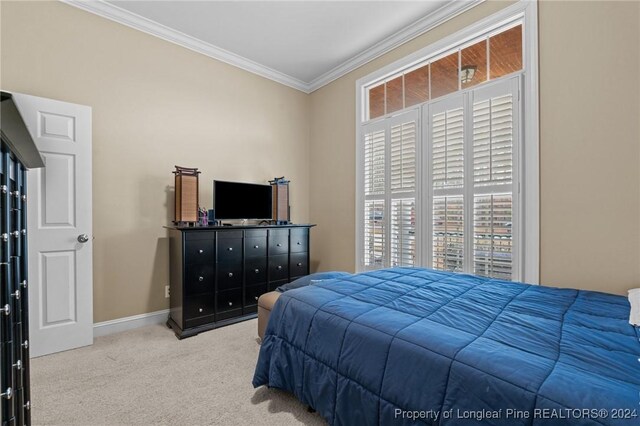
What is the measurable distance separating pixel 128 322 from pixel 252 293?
1.20 m

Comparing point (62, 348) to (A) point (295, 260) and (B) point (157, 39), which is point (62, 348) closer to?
(A) point (295, 260)

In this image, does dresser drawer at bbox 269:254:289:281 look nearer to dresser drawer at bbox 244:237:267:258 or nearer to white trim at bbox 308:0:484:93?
dresser drawer at bbox 244:237:267:258

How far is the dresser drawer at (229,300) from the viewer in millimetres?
2953

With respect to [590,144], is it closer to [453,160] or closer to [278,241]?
[453,160]

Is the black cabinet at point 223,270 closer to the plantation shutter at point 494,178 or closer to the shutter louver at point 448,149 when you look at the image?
the shutter louver at point 448,149

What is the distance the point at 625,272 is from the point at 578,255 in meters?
0.25

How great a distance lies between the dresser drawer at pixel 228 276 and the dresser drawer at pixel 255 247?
17cm

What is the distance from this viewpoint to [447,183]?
2748 mm

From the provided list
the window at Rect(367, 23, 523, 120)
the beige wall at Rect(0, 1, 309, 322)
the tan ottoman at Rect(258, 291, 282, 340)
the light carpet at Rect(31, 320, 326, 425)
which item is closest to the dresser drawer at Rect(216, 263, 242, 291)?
the light carpet at Rect(31, 320, 326, 425)

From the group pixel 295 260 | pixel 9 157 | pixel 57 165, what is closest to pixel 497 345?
pixel 9 157

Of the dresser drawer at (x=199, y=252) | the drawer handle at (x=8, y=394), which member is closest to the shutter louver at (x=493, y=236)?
the dresser drawer at (x=199, y=252)

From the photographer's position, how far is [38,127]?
229 centimetres

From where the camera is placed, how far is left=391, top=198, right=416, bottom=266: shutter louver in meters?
3.05

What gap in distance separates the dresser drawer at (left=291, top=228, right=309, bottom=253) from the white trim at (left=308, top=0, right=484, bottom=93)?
2.12 metres
